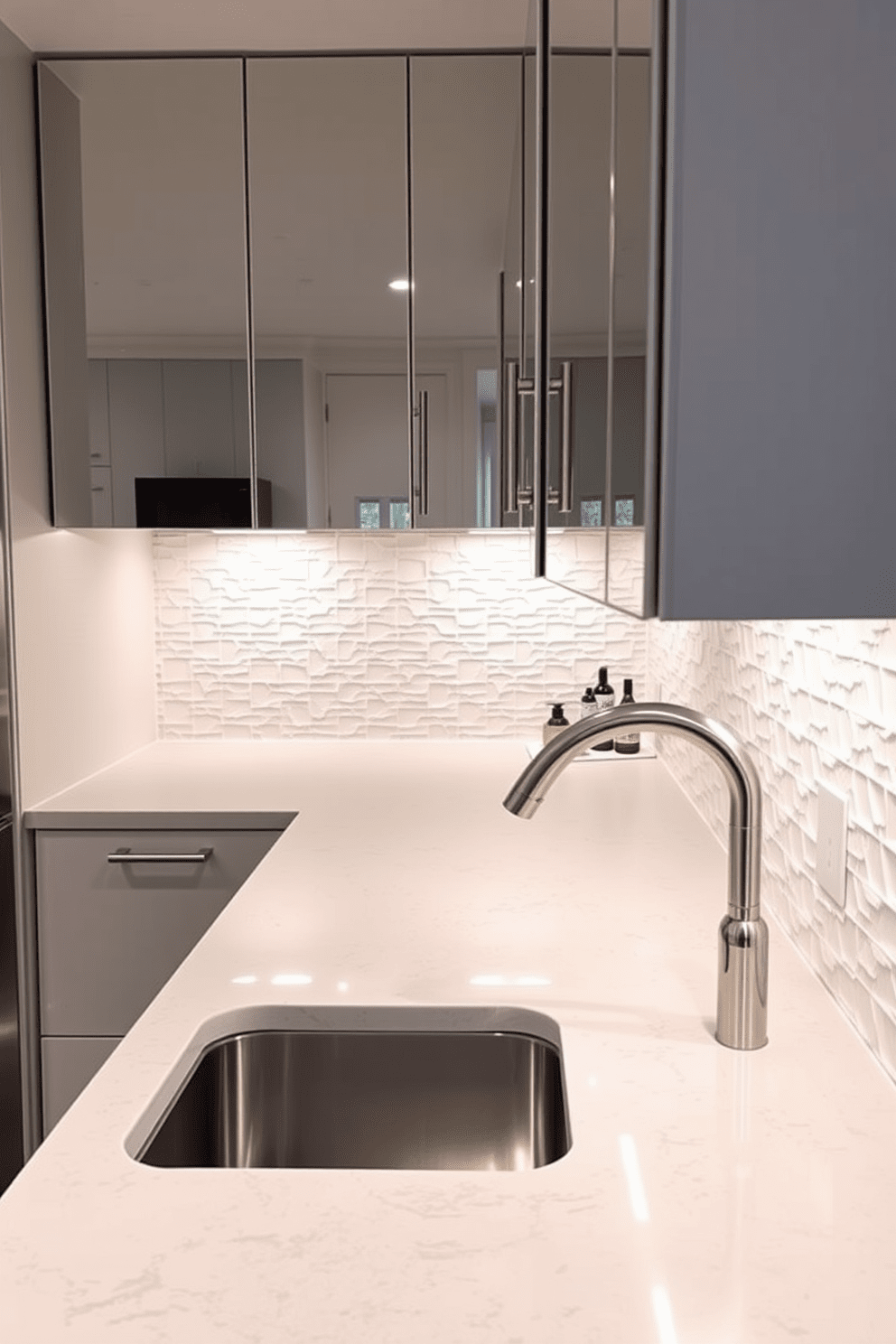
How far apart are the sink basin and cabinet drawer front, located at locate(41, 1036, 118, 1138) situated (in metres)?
1.14

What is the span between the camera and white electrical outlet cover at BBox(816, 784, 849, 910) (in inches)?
46.7

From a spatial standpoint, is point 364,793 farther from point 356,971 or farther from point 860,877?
point 860,877

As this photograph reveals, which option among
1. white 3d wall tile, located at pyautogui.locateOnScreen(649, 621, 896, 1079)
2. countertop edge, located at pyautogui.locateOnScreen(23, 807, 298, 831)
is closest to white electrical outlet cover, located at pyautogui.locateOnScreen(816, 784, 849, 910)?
white 3d wall tile, located at pyautogui.locateOnScreen(649, 621, 896, 1079)

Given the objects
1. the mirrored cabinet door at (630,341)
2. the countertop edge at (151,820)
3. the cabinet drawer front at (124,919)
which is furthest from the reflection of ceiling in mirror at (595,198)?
the cabinet drawer front at (124,919)

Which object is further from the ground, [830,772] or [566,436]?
[566,436]

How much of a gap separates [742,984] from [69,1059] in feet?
5.42

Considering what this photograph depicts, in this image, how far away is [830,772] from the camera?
1239 mm

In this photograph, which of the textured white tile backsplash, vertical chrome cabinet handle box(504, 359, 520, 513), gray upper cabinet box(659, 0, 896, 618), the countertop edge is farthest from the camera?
the textured white tile backsplash

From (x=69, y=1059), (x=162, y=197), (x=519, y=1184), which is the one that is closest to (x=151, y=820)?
(x=69, y=1059)

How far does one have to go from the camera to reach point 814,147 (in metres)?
0.64

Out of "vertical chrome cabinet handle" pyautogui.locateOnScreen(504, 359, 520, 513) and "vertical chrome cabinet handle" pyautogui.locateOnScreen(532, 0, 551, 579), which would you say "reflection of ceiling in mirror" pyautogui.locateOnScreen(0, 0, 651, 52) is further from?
"vertical chrome cabinet handle" pyautogui.locateOnScreen(532, 0, 551, 579)

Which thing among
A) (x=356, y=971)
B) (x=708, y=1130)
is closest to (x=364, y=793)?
(x=356, y=971)

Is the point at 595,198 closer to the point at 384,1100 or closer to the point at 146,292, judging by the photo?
the point at 384,1100

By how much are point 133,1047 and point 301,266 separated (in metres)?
1.72
